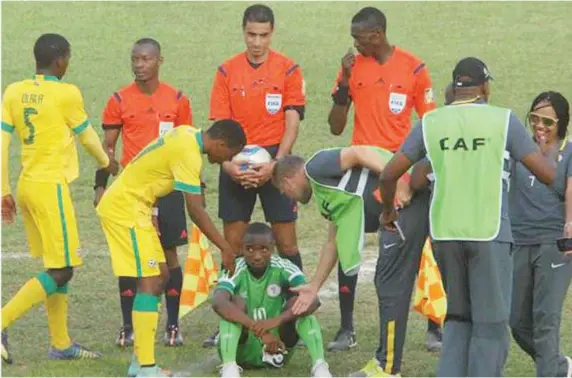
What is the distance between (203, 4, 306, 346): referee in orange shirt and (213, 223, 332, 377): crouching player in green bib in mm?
666

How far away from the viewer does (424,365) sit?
34.9 feet

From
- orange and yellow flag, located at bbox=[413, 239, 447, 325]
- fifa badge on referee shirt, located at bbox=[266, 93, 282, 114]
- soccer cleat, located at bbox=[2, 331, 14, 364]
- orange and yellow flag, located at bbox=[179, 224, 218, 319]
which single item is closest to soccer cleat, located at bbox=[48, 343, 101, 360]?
soccer cleat, located at bbox=[2, 331, 14, 364]

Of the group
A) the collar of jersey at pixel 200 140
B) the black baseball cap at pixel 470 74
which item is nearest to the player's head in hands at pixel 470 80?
the black baseball cap at pixel 470 74

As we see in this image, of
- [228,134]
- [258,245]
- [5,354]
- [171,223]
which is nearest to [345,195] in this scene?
[228,134]

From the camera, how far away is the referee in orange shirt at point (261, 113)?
1135 cm

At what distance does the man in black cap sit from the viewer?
8711 mm

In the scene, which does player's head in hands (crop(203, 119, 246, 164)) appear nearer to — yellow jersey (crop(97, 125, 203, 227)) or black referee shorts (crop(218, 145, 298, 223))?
yellow jersey (crop(97, 125, 203, 227))

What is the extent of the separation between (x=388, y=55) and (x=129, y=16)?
44.5ft

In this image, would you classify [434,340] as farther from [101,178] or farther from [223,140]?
[101,178]

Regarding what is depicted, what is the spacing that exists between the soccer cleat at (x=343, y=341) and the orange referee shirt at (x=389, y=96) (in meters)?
1.39

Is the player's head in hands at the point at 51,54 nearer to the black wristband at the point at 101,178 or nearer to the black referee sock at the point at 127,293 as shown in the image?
the black wristband at the point at 101,178

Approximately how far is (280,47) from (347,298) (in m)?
11.5

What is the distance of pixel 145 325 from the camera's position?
10.1 metres

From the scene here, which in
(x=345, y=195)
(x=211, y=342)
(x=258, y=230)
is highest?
(x=345, y=195)
